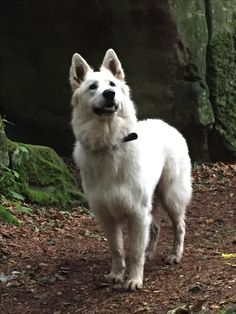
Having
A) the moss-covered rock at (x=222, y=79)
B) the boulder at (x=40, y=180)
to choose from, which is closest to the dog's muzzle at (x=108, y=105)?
the boulder at (x=40, y=180)

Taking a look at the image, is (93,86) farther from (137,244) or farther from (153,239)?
(153,239)

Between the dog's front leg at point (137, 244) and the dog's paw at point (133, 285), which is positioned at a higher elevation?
the dog's front leg at point (137, 244)

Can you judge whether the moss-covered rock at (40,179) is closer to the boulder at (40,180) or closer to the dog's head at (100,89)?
the boulder at (40,180)

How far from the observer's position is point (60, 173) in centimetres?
941

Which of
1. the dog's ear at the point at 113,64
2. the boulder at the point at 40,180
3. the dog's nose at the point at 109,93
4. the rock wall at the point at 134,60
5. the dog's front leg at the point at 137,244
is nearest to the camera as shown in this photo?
the dog's nose at the point at 109,93

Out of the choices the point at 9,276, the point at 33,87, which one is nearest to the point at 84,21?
the point at 33,87

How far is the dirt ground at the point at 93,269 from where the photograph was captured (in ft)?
16.6

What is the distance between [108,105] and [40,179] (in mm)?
3749

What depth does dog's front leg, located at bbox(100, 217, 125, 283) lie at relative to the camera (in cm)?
583

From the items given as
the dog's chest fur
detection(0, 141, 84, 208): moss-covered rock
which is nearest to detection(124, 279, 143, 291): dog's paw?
the dog's chest fur

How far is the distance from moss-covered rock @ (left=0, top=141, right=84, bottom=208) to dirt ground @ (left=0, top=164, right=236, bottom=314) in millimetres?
274

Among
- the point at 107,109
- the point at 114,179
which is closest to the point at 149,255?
the point at 114,179

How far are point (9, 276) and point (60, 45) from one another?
6.73 m

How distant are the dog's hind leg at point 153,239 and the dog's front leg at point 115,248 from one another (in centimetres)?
76
